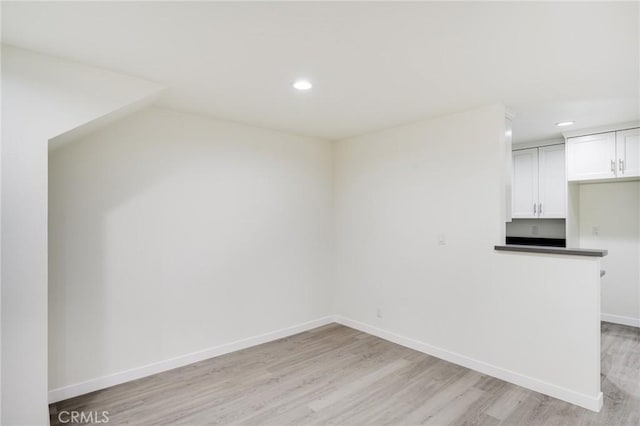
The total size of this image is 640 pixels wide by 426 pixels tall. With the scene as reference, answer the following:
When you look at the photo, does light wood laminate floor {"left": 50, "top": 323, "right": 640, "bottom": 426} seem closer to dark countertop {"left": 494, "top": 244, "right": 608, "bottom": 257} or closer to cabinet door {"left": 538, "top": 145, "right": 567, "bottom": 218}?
dark countertop {"left": 494, "top": 244, "right": 608, "bottom": 257}

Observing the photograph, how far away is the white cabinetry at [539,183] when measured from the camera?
4484mm

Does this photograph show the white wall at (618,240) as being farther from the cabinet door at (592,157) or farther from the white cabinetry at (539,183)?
the cabinet door at (592,157)

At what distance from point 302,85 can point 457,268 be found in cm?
227

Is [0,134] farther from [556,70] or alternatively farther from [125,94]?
[556,70]

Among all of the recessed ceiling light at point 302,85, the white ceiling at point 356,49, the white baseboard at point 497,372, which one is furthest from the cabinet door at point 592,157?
the recessed ceiling light at point 302,85

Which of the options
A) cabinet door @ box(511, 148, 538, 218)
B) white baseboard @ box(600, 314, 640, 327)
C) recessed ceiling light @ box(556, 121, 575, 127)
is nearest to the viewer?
recessed ceiling light @ box(556, 121, 575, 127)

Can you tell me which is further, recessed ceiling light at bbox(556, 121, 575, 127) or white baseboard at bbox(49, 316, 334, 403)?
recessed ceiling light at bbox(556, 121, 575, 127)

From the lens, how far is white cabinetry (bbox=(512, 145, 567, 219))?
4.48 metres

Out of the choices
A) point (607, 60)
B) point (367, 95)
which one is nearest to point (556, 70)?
point (607, 60)

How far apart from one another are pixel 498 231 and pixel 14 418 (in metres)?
3.71

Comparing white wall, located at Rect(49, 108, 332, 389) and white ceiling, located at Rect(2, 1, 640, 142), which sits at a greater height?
white ceiling, located at Rect(2, 1, 640, 142)

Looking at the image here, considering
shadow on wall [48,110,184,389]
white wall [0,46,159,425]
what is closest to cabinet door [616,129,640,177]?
shadow on wall [48,110,184,389]

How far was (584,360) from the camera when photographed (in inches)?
102

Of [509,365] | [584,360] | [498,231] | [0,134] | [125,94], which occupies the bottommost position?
[509,365]
